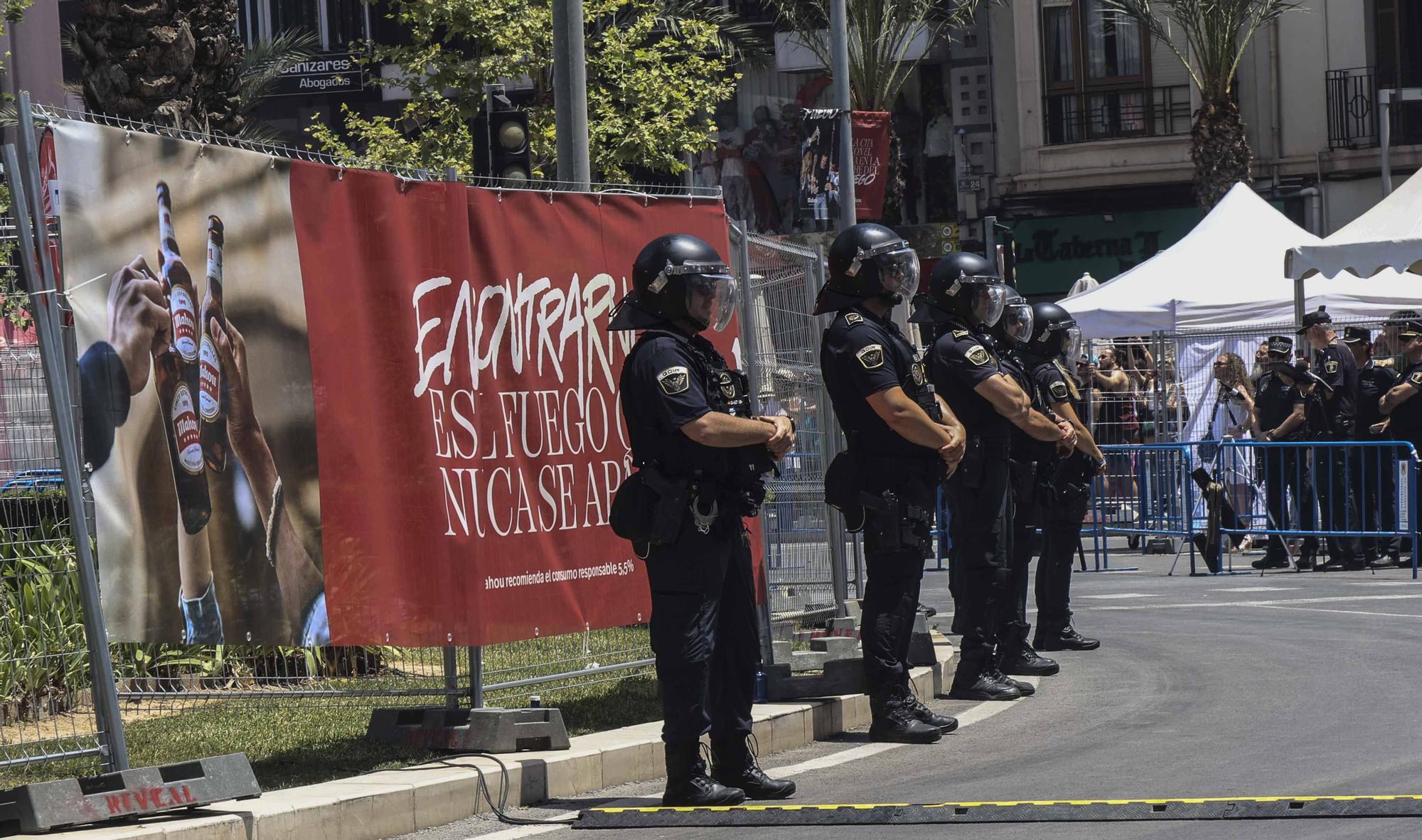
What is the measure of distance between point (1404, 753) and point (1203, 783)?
1.03 metres

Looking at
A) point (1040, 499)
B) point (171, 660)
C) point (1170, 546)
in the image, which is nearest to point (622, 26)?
point (1170, 546)

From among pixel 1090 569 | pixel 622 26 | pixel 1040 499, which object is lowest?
pixel 1090 569

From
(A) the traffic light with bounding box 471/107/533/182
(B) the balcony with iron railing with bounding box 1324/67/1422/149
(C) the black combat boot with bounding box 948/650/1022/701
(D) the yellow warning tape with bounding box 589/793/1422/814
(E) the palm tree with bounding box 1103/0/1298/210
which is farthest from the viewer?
(B) the balcony with iron railing with bounding box 1324/67/1422/149

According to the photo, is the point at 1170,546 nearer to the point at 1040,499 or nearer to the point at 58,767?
the point at 1040,499

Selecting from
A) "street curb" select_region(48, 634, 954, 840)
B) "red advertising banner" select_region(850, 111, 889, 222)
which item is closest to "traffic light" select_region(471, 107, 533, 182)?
"street curb" select_region(48, 634, 954, 840)

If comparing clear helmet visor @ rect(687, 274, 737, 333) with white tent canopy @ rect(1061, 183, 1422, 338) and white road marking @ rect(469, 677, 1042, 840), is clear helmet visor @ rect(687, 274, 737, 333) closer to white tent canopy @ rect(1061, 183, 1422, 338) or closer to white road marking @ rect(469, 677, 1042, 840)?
white road marking @ rect(469, 677, 1042, 840)

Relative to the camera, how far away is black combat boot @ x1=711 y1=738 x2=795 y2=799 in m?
6.80

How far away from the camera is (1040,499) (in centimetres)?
1033

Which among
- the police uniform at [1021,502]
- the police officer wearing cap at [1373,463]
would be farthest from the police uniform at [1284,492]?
the police uniform at [1021,502]

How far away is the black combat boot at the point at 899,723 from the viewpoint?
25.9 ft

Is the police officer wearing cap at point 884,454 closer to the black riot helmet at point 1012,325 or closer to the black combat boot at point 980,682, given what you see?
the black combat boot at point 980,682

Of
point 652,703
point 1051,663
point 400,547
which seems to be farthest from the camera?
point 1051,663

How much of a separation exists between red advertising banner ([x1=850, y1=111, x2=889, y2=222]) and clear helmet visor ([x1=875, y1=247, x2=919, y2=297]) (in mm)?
16138

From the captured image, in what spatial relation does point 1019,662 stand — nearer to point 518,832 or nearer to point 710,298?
point 710,298
